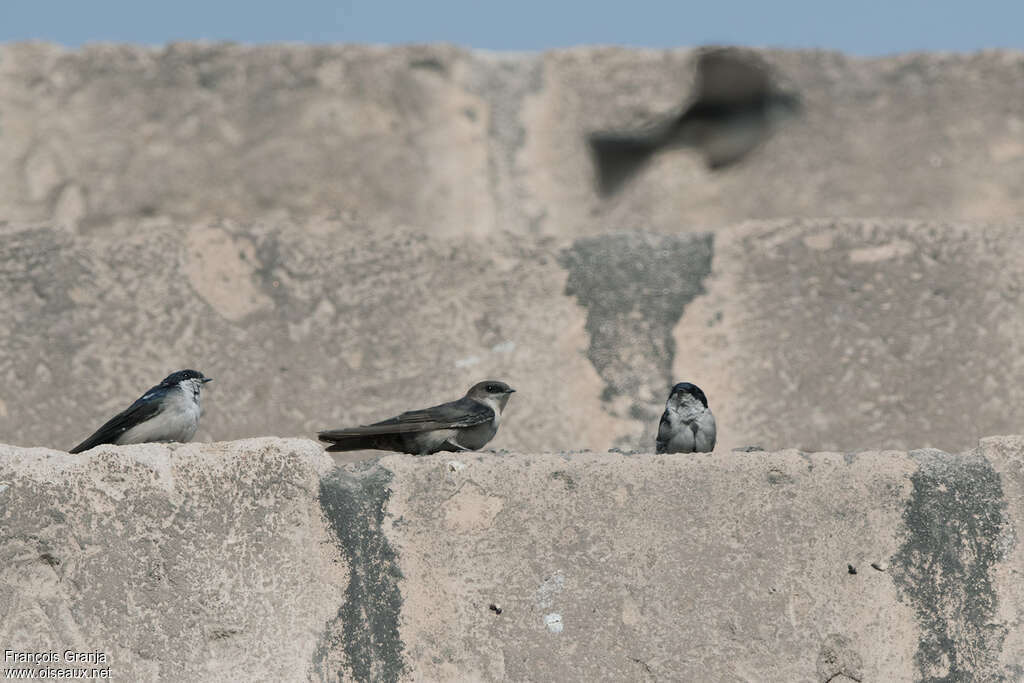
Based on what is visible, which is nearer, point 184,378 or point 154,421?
point 154,421

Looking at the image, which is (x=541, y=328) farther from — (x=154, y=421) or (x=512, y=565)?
(x=512, y=565)

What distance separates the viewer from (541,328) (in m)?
7.23

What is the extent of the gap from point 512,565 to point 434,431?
38.5 inches

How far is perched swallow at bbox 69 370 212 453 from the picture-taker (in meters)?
5.96

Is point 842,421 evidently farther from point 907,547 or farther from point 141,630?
point 141,630

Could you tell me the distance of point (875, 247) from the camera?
7461 mm

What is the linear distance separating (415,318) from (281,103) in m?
1.48

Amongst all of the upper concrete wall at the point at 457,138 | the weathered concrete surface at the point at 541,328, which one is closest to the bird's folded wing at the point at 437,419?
the weathered concrete surface at the point at 541,328

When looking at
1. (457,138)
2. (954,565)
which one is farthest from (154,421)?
(457,138)

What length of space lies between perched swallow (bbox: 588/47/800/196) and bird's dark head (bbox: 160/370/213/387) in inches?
111

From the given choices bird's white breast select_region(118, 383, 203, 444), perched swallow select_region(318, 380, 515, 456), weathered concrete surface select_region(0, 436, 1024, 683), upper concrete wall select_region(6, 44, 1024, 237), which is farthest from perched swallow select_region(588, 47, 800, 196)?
weathered concrete surface select_region(0, 436, 1024, 683)

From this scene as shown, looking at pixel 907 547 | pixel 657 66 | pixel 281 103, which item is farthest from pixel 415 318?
pixel 907 547

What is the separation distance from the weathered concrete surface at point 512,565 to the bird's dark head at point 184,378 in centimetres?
118

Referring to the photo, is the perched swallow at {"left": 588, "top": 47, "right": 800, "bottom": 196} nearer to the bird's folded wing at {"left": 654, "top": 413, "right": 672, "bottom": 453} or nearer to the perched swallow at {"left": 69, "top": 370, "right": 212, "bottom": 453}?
the bird's folded wing at {"left": 654, "top": 413, "right": 672, "bottom": 453}
